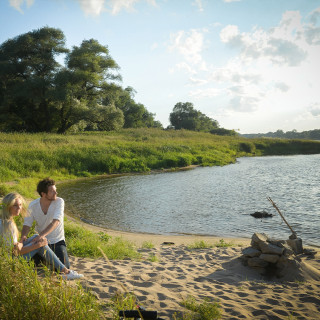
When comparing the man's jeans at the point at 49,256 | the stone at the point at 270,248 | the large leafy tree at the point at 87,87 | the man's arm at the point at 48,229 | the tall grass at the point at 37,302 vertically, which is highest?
the large leafy tree at the point at 87,87

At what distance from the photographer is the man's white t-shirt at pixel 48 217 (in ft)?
18.4

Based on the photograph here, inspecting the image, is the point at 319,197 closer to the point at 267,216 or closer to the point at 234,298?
the point at 267,216

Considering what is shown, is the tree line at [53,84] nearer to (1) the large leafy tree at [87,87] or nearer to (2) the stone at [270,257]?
(1) the large leafy tree at [87,87]

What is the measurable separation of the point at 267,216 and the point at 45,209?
9.16 m

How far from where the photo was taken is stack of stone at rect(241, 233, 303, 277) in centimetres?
671

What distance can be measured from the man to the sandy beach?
2.11 ft

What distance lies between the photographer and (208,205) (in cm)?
1388

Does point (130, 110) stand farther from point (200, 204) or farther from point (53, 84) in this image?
point (200, 204)

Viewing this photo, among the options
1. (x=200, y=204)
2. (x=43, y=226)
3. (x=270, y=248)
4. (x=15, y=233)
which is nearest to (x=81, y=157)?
(x=200, y=204)

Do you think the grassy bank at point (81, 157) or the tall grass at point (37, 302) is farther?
the grassy bank at point (81, 157)

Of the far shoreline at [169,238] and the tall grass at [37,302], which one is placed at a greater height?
the tall grass at [37,302]

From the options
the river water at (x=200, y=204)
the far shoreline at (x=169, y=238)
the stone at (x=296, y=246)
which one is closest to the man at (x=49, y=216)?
the far shoreline at (x=169, y=238)

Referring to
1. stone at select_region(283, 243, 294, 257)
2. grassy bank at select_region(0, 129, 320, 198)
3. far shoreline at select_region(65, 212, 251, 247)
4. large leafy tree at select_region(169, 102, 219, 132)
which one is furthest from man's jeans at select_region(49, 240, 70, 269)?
large leafy tree at select_region(169, 102, 219, 132)

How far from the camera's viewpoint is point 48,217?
5.66 metres
